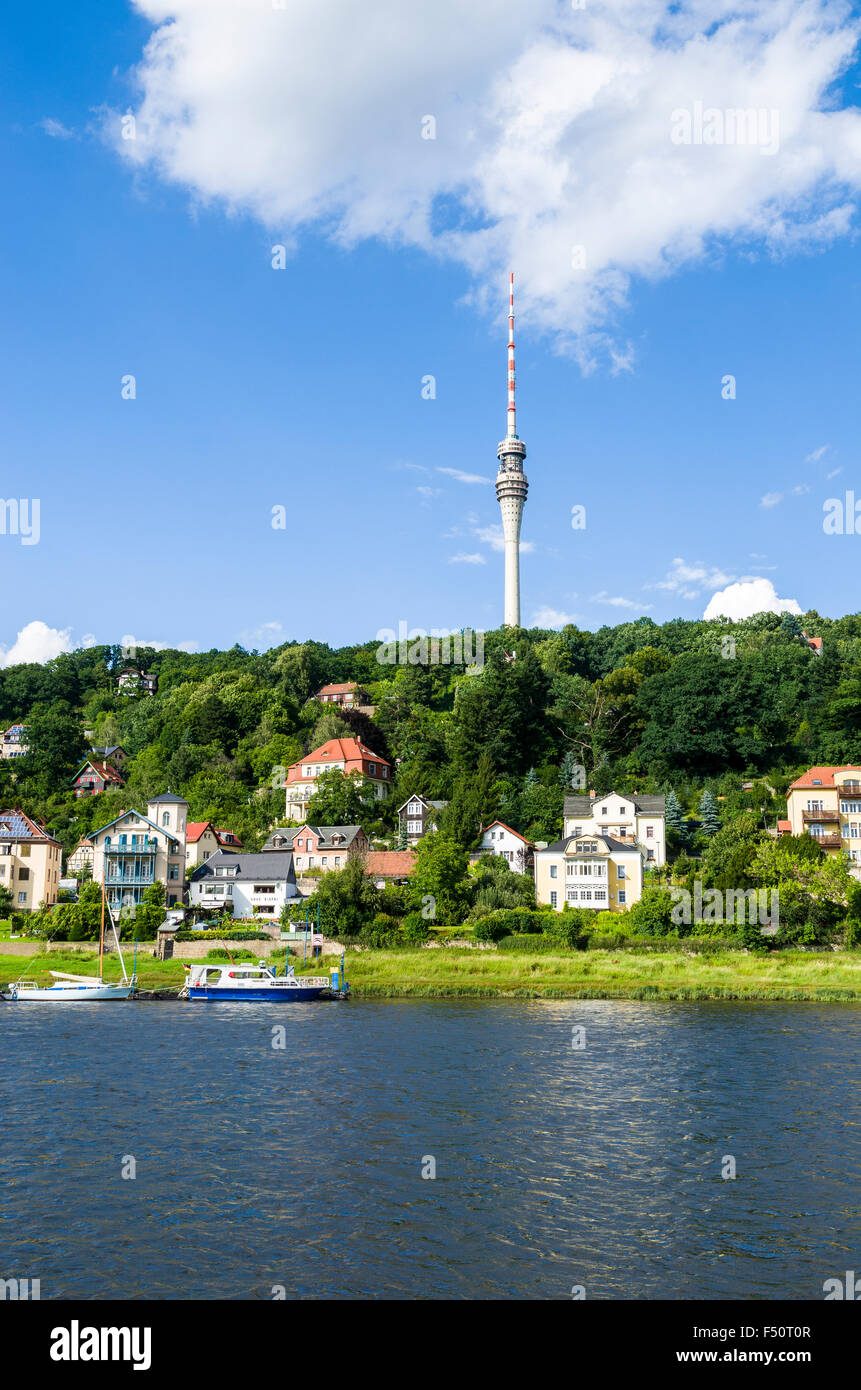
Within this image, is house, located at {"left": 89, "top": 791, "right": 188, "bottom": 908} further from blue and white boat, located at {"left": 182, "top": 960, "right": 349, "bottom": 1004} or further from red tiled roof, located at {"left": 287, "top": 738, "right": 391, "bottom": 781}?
blue and white boat, located at {"left": 182, "top": 960, "right": 349, "bottom": 1004}

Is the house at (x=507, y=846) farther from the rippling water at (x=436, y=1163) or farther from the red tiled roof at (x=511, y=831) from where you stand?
the rippling water at (x=436, y=1163)

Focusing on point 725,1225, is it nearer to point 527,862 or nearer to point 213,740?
A: point 527,862

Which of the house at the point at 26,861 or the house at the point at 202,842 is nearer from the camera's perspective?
the house at the point at 26,861

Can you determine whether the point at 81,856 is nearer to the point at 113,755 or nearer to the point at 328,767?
the point at 328,767

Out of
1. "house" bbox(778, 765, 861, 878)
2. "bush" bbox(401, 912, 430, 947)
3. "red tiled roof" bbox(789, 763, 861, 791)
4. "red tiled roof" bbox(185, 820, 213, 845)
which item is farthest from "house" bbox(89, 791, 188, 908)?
"red tiled roof" bbox(789, 763, 861, 791)

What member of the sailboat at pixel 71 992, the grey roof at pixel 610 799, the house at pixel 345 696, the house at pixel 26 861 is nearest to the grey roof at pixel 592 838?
the grey roof at pixel 610 799
